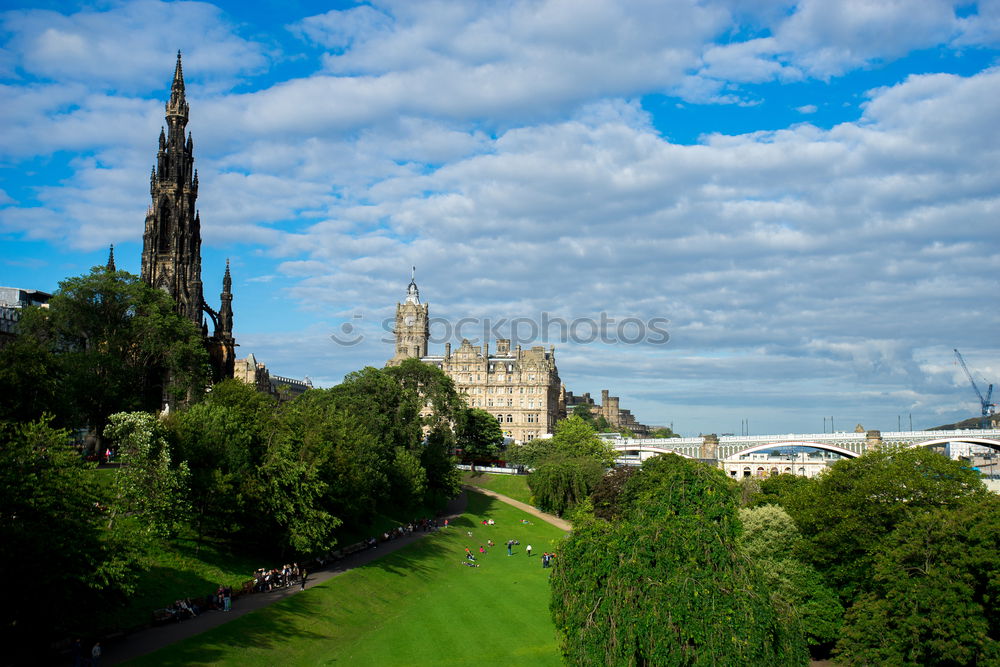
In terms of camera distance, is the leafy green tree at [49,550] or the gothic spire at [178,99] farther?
the gothic spire at [178,99]

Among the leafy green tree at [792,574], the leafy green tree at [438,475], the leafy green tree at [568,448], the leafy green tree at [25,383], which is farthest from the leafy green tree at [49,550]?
the leafy green tree at [568,448]

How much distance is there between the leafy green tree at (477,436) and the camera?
431 feet

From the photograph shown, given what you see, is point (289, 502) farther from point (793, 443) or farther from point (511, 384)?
point (511, 384)

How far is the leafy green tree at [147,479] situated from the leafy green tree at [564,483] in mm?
58086

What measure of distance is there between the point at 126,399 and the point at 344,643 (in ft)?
110

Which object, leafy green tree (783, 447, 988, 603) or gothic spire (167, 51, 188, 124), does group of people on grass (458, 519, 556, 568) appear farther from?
gothic spire (167, 51, 188, 124)

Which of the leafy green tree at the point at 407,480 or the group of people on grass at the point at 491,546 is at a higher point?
the leafy green tree at the point at 407,480

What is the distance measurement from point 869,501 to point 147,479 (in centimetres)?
4188

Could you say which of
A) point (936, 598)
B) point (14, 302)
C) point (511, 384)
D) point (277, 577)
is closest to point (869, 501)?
point (936, 598)

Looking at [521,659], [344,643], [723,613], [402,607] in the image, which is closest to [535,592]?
[402,607]

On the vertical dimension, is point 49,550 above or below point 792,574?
above

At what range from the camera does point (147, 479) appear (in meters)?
45.1

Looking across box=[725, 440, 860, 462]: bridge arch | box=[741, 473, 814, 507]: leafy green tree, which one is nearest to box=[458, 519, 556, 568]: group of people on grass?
box=[741, 473, 814, 507]: leafy green tree

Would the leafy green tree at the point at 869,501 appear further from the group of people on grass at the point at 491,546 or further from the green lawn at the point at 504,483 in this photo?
the green lawn at the point at 504,483
